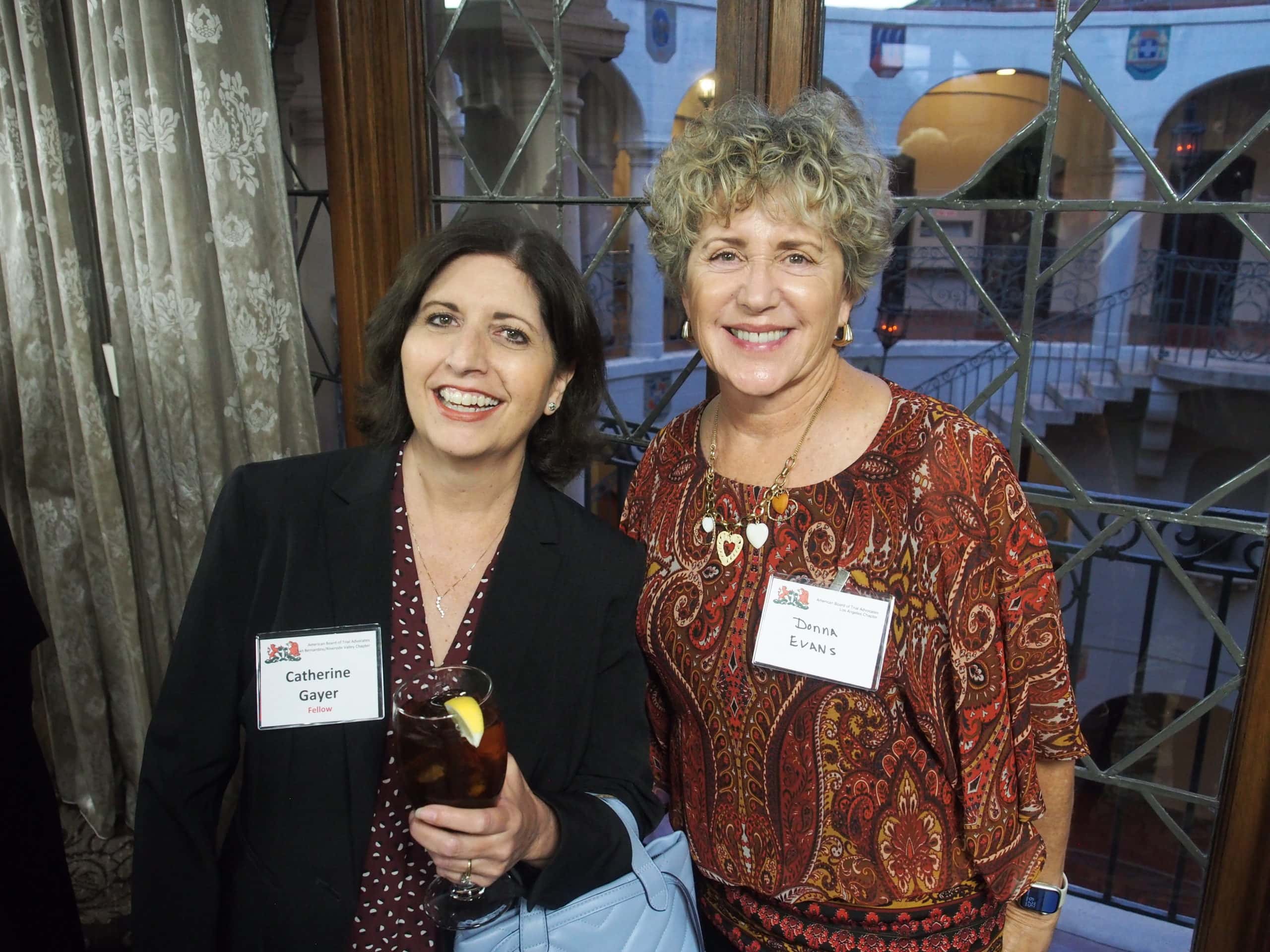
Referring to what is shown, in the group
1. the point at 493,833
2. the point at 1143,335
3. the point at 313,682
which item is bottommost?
the point at 493,833

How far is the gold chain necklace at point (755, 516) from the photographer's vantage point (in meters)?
1.27

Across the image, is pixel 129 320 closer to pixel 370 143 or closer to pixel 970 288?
pixel 370 143

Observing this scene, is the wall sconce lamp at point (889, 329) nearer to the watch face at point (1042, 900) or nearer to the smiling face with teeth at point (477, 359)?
the smiling face with teeth at point (477, 359)

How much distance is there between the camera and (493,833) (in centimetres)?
107

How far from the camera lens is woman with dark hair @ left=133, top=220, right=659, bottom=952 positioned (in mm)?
1218

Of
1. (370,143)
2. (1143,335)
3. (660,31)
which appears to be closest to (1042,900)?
(660,31)

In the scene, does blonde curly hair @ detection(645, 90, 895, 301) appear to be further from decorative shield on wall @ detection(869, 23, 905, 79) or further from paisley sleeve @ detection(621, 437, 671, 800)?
decorative shield on wall @ detection(869, 23, 905, 79)

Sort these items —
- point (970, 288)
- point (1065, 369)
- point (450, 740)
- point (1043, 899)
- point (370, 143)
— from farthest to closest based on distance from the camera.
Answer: point (1065, 369)
point (370, 143)
point (970, 288)
point (1043, 899)
point (450, 740)

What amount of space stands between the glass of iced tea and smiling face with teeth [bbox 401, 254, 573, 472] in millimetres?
368

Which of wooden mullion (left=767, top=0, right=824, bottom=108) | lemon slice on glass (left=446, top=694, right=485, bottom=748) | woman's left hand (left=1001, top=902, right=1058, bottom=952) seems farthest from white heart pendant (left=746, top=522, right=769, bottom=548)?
wooden mullion (left=767, top=0, right=824, bottom=108)

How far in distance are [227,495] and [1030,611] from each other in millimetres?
1120

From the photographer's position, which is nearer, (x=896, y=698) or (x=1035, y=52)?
(x=896, y=698)

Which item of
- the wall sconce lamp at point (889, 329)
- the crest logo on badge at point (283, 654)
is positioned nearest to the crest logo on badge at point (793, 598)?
the crest logo on badge at point (283, 654)

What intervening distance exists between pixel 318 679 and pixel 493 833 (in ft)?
1.09
